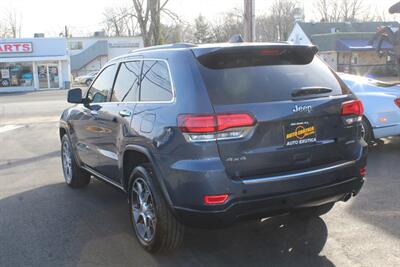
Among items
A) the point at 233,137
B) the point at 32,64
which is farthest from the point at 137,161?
the point at 32,64

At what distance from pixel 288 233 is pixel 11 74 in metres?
41.5

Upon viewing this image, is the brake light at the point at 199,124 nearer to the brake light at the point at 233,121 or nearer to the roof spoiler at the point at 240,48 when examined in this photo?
the brake light at the point at 233,121

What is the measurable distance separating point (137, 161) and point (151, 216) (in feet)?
1.87

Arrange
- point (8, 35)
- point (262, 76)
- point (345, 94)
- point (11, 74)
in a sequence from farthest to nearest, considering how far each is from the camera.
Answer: point (8, 35)
point (11, 74)
point (345, 94)
point (262, 76)

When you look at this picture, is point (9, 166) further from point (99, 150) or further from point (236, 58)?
point (236, 58)

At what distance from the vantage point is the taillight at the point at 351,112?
4.28 metres

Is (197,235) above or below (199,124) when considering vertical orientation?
below

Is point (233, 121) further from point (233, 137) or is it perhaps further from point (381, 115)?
point (381, 115)

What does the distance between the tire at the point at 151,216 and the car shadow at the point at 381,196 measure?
6.95ft

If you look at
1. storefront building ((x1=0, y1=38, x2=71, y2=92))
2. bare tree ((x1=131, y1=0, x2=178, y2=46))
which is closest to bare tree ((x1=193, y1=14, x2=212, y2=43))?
storefront building ((x1=0, y1=38, x2=71, y2=92))

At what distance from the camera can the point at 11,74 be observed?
42156 mm

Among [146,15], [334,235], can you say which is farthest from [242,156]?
[146,15]

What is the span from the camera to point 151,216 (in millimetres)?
4398

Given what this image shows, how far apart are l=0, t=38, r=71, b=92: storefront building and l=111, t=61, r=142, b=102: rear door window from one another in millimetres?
39206
